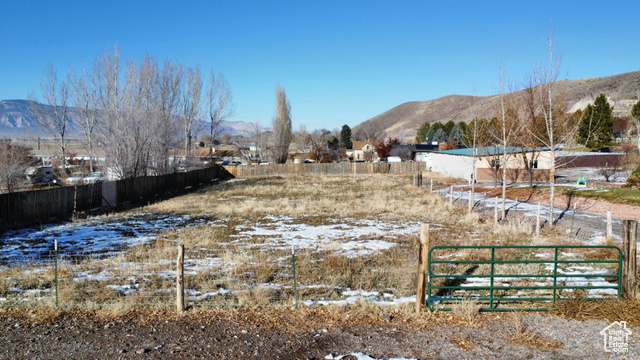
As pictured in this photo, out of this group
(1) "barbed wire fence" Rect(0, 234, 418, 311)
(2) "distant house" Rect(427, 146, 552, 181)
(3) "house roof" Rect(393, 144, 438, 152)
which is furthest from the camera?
(3) "house roof" Rect(393, 144, 438, 152)

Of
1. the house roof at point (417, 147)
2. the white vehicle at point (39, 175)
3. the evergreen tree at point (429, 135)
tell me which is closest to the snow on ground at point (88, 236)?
the white vehicle at point (39, 175)

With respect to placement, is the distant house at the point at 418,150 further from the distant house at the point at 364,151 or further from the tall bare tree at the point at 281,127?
the tall bare tree at the point at 281,127

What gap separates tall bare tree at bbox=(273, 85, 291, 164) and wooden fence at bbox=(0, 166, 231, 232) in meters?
31.8

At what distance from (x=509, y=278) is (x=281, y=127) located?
197 feet

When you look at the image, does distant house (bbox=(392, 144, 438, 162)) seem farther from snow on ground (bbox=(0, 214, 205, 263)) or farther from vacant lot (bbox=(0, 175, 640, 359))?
vacant lot (bbox=(0, 175, 640, 359))

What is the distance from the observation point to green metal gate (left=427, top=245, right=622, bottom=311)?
283 inches

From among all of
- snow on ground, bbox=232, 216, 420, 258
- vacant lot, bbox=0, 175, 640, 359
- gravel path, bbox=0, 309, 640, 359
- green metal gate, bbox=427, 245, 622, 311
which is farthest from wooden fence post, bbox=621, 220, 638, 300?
snow on ground, bbox=232, 216, 420, 258

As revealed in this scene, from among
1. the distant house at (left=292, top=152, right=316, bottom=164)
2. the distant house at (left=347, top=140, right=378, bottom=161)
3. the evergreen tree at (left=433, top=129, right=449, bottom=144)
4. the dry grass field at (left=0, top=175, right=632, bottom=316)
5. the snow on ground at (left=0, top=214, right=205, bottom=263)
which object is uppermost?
the evergreen tree at (left=433, top=129, right=449, bottom=144)

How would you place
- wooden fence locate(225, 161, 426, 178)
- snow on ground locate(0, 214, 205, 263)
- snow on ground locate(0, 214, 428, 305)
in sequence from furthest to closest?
wooden fence locate(225, 161, 426, 178) → snow on ground locate(0, 214, 205, 263) → snow on ground locate(0, 214, 428, 305)

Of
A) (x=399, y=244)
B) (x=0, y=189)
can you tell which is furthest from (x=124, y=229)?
(x=0, y=189)

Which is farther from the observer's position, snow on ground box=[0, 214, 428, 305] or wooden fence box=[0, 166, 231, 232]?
wooden fence box=[0, 166, 231, 232]

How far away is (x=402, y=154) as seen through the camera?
7556 centimetres
